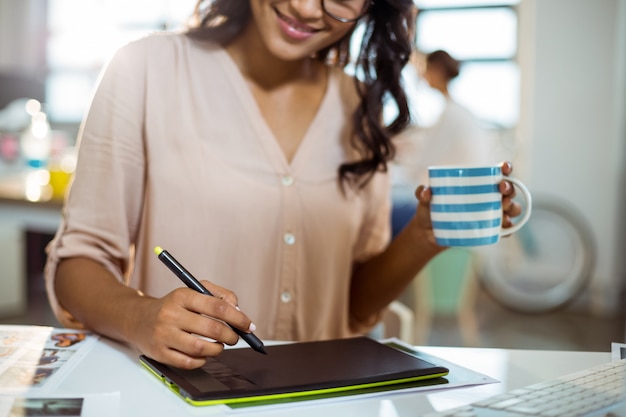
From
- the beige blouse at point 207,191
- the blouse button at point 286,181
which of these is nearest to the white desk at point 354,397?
the beige blouse at point 207,191

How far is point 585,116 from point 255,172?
3.96 metres

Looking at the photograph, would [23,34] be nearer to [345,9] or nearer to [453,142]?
[453,142]

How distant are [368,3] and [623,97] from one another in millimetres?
3858

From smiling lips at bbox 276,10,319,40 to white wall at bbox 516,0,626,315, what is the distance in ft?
12.9

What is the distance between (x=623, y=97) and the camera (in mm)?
Result: 4578

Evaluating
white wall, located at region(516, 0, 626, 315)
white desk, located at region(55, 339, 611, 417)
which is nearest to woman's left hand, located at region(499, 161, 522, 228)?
white desk, located at region(55, 339, 611, 417)

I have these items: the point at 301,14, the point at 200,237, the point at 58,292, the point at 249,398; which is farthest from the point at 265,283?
the point at 249,398

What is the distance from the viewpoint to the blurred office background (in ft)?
12.9

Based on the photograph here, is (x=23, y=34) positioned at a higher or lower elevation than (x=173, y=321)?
higher

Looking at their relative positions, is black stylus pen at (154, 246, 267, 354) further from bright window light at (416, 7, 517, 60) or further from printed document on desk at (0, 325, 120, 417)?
bright window light at (416, 7, 517, 60)

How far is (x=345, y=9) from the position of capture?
44.2 inches

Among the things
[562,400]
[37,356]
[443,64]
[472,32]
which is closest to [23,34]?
[472,32]

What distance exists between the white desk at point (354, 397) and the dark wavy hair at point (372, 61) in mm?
475

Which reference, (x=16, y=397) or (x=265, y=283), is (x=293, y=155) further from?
(x=16, y=397)
